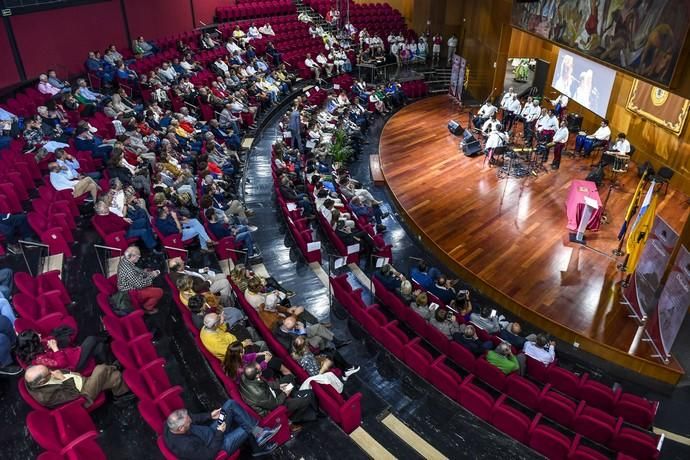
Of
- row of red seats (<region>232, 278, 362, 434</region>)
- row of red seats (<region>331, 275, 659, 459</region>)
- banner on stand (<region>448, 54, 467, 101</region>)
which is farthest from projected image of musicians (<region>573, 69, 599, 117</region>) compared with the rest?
row of red seats (<region>232, 278, 362, 434</region>)

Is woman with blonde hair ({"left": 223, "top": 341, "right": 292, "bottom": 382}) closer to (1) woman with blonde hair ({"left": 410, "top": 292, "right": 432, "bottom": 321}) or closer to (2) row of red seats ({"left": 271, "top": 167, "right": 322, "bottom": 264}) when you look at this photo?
(1) woman with blonde hair ({"left": 410, "top": 292, "right": 432, "bottom": 321})

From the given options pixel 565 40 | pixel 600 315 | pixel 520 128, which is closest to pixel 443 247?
pixel 600 315

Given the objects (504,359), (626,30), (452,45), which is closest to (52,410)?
(504,359)

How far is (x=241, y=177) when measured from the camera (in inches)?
342

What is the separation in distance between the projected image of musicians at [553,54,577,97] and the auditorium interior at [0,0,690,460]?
0.06m

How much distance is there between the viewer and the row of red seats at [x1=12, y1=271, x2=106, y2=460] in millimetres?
2864

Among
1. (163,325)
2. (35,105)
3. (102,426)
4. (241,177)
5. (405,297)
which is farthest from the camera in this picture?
(241,177)

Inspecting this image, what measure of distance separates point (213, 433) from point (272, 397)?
0.54 meters

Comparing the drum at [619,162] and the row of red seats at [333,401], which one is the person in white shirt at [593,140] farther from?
the row of red seats at [333,401]

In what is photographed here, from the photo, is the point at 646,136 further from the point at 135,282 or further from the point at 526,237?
the point at 135,282

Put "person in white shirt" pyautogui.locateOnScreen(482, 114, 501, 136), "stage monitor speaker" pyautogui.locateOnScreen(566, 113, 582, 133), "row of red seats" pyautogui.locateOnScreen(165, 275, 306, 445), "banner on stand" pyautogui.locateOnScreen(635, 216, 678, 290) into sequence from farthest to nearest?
"stage monitor speaker" pyautogui.locateOnScreen(566, 113, 582, 133) → "person in white shirt" pyautogui.locateOnScreen(482, 114, 501, 136) → "banner on stand" pyautogui.locateOnScreen(635, 216, 678, 290) → "row of red seats" pyautogui.locateOnScreen(165, 275, 306, 445)

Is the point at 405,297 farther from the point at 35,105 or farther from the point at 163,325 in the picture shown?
the point at 35,105

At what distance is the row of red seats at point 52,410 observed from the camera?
2864 mm

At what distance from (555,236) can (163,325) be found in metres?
5.64
